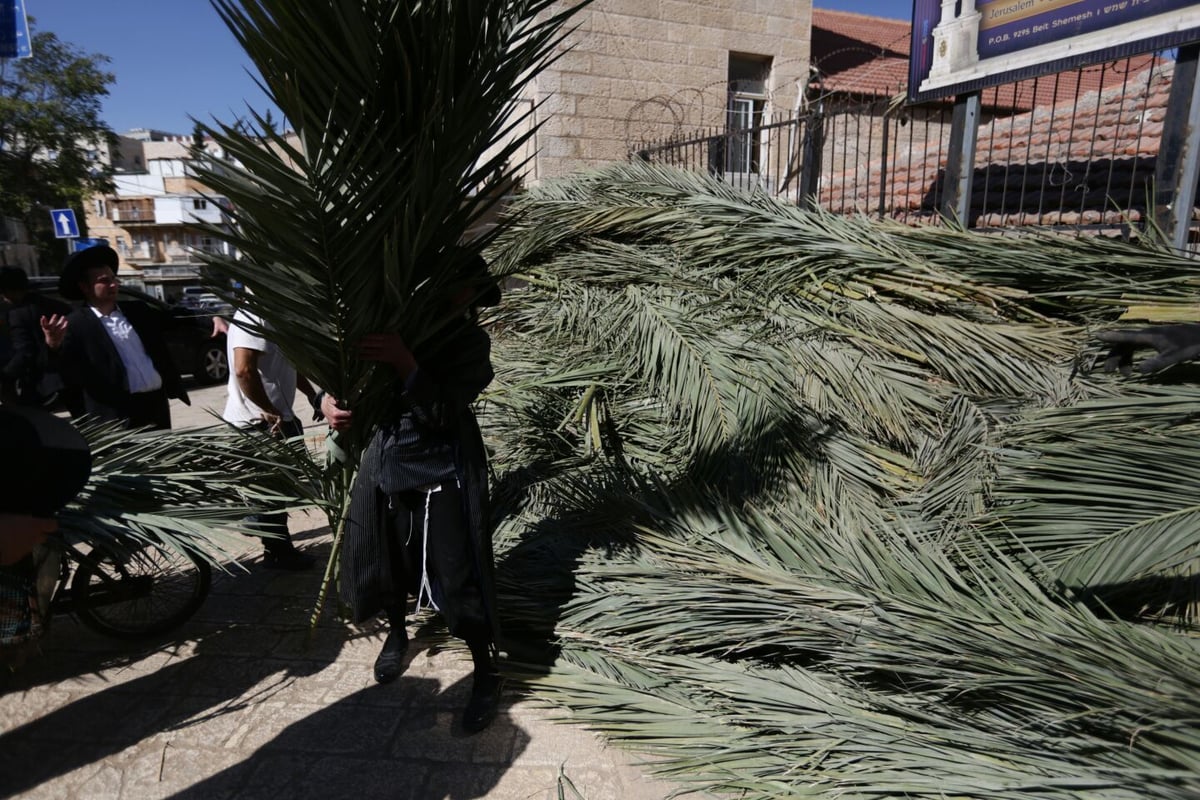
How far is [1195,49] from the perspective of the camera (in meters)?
3.33

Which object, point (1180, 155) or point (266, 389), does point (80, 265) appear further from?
point (1180, 155)

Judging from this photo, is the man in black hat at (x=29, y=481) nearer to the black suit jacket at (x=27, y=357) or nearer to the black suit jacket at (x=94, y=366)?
the black suit jacket at (x=94, y=366)

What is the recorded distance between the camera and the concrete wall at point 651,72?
8.46 m

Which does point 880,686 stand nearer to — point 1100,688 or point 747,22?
point 1100,688

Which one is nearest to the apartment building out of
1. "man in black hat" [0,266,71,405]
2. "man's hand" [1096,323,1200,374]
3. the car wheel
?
the car wheel

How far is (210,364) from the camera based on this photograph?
10.8m

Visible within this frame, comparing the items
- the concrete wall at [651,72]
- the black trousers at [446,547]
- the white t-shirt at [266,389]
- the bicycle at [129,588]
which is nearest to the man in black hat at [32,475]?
the black trousers at [446,547]

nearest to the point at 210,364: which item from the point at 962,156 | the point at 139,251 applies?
the point at 962,156

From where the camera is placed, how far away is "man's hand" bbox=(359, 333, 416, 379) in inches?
77.9

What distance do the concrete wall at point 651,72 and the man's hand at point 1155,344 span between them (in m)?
6.42

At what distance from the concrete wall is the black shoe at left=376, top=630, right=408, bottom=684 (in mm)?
6376

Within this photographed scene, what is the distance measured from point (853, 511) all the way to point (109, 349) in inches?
138

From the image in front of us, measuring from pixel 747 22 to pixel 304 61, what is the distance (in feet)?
31.2

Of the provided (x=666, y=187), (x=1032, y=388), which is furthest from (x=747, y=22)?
(x=1032, y=388)
